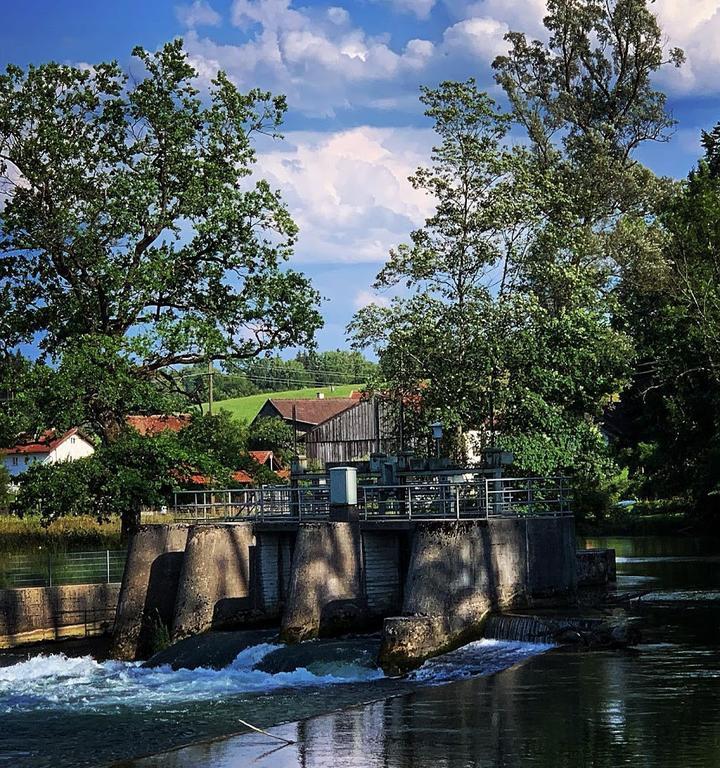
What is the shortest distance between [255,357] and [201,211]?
5.08 meters

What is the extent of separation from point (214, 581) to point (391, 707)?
11927 mm

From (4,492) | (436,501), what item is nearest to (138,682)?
(436,501)

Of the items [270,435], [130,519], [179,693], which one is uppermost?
[270,435]

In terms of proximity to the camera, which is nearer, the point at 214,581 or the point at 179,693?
the point at 179,693

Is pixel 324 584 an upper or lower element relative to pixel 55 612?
upper

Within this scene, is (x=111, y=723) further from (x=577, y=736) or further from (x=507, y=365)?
(x=507, y=365)

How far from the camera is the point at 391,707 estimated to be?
2252 cm

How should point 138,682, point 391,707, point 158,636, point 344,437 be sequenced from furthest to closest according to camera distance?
1. point 344,437
2. point 158,636
3. point 138,682
4. point 391,707

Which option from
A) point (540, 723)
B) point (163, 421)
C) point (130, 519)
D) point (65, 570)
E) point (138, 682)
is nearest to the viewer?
point (540, 723)

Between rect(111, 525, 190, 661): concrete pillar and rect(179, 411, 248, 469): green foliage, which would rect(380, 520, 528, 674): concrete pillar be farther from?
rect(179, 411, 248, 469): green foliage

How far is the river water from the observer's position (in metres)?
18.7

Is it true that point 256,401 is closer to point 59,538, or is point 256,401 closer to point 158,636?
point 59,538

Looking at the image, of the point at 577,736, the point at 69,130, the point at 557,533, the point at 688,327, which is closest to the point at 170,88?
the point at 69,130

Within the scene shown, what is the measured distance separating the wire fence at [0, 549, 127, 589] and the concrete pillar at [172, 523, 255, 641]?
6019 millimetres
